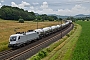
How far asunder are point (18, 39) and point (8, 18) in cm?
14808

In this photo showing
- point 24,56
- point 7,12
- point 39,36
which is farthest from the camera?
point 7,12

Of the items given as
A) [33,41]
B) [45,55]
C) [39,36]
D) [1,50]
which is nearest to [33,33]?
[33,41]

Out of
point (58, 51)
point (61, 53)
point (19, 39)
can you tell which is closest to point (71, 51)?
point (61, 53)

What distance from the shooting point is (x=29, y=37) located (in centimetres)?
5938

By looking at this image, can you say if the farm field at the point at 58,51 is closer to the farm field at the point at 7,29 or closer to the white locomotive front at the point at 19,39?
the white locomotive front at the point at 19,39

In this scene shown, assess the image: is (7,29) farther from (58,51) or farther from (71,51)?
(71,51)

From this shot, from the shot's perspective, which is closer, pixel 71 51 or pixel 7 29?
pixel 71 51

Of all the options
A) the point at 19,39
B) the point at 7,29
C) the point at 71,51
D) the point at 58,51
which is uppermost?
the point at 19,39

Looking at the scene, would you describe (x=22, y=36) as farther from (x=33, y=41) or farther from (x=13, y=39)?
(x=33, y=41)

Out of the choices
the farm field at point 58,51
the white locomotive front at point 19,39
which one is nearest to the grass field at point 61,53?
the farm field at point 58,51

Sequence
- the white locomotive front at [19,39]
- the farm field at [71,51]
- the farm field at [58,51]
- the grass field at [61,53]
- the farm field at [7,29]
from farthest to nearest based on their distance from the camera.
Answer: the farm field at [7,29], the white locomotive front at [19,39], the farm field at [58,51], the grass field at [61,53], the farm field at [71,51]

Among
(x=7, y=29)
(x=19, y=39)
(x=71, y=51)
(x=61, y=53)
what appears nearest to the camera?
(x=61, y=53)

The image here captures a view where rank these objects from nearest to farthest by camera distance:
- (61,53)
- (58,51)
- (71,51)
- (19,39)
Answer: (61,53), (71,51), (58,51), (19,39)

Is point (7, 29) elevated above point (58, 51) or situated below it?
below
